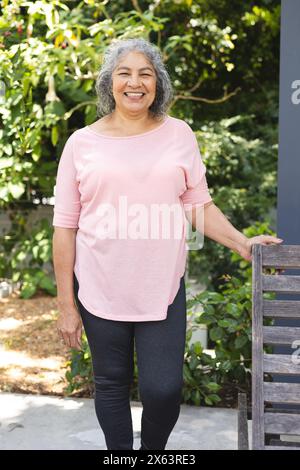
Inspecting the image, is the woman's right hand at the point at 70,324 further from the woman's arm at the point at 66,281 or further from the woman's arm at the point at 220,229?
the woman's arm at the point at 220,229

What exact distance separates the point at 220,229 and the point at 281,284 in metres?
0.28

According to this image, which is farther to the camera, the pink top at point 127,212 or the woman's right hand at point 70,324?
the woman's right hand at point 70,324

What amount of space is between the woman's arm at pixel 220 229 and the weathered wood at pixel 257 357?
0.08 m

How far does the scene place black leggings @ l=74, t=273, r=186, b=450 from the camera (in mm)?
1999

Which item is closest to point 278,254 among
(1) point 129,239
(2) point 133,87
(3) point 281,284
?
(3) point 281,284

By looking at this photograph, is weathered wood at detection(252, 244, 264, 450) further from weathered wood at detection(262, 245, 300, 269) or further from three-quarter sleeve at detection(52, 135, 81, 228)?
three-quarter sleeve at detection(52, 135, 81, 228)

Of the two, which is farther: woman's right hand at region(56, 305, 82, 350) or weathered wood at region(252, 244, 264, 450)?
woman's right hand at region(56, 305, 82, 350)

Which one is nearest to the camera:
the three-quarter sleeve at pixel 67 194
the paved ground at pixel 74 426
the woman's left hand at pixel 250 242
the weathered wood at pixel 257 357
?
the weathered wood at pixel 257 357

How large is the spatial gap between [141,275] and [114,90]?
587 mm

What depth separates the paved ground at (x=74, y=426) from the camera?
2730 millimetres

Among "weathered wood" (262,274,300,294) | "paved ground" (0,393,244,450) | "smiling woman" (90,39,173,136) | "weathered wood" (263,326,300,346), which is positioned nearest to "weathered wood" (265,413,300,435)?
"weathered wood" (263,326,300,346)

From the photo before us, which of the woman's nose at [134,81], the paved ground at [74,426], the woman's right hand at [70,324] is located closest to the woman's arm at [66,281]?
the woman's right hand at [70,324]

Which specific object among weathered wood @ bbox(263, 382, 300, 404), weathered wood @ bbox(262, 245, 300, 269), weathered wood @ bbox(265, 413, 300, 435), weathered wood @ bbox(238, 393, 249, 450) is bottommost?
weathered wood @ bbox(238, 393, 249, 450)

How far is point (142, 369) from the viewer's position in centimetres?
202
